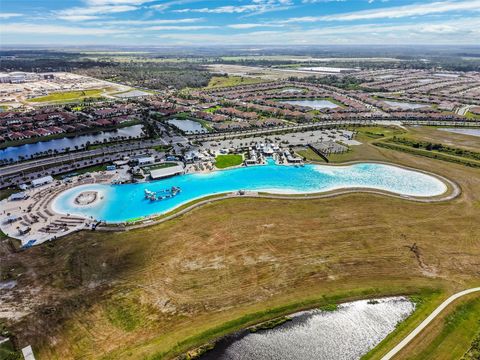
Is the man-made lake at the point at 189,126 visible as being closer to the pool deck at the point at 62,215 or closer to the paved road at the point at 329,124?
the paved road at the point at 329,124

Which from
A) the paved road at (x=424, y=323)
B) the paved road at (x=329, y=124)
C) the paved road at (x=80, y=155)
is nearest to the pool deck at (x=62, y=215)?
the paved road at (x=80, y=155)

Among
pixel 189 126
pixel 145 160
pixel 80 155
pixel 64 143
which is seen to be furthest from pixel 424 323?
pixel 64 143

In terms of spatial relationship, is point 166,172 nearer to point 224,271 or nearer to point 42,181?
point 42,181

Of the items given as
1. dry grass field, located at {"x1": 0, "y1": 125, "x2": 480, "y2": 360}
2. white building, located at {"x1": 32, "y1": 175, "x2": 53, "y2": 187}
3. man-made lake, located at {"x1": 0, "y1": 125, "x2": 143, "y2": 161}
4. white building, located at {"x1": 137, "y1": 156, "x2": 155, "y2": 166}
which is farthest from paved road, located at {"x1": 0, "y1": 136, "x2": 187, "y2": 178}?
dry grass field, located at {"x1": 0, "y1": 125, "x2": 480, "y2": 360}

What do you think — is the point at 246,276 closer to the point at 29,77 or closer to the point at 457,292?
the point at 457,292

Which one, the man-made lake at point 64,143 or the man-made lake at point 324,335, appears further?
the man-made lake at point 64,143

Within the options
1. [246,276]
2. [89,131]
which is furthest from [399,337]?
[89,131]

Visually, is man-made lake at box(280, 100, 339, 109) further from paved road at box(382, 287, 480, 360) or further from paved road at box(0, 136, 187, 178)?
paved road at box(382, 287, 480, 360)
